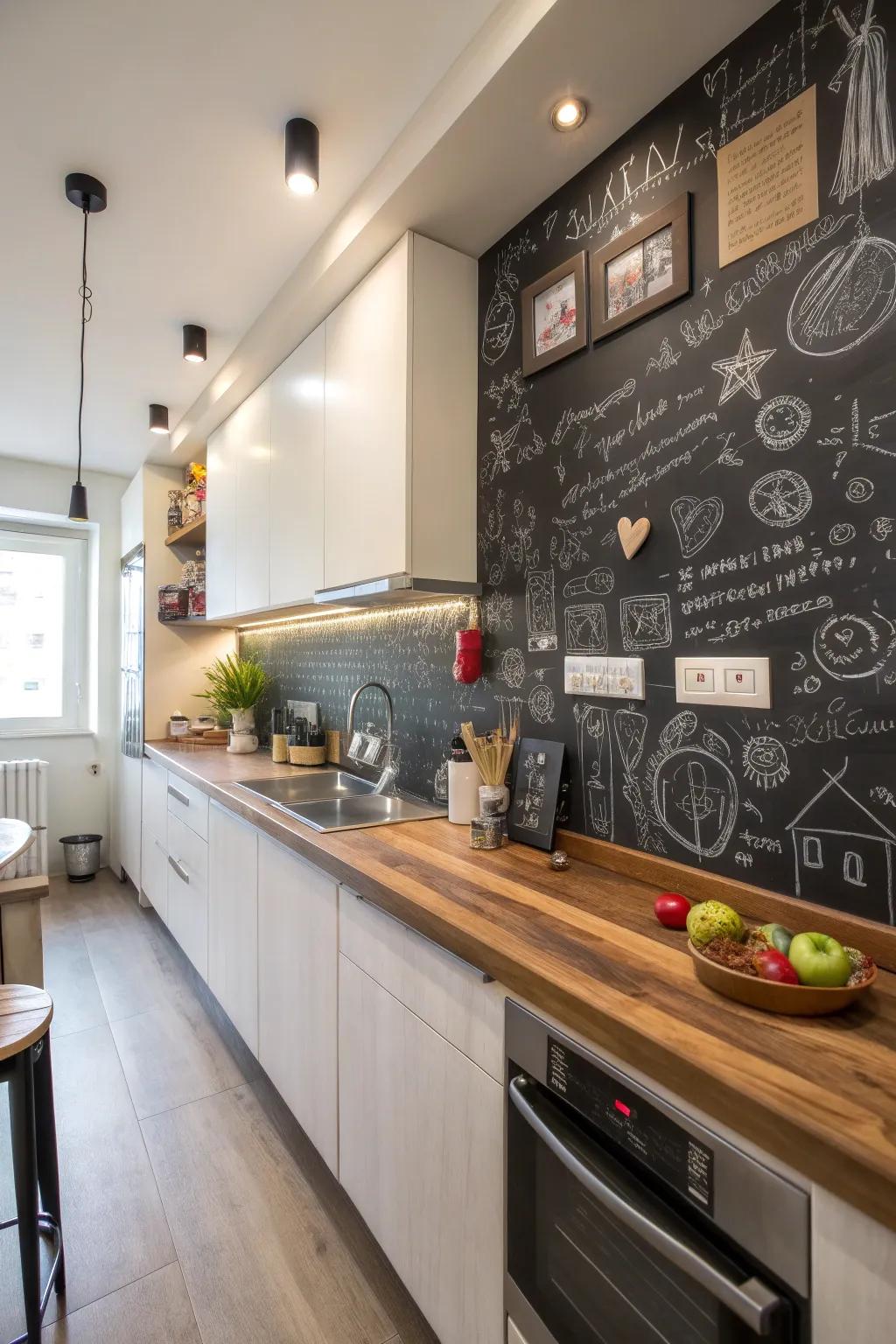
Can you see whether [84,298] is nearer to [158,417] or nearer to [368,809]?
[158,417]

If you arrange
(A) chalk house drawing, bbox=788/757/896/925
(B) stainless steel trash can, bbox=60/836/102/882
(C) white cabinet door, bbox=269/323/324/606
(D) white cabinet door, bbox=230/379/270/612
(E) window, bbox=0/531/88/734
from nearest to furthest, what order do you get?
(A) chalk house drawing, bbox=788/757/896/925, (C) white cabinet door, bbox=269/323/324/606, (D) white cabinet door, bbox=230/379/270/612, (B) stainless steel trash can, bbox=60/836/102/882, (E) window, bbox=0/531/88/734

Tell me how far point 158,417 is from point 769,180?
2.97 meters

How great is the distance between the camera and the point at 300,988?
68.1 inches

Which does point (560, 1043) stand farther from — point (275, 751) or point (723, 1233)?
point (275, 751)

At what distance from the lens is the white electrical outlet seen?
4.70ft

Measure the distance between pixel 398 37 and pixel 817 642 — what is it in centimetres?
151

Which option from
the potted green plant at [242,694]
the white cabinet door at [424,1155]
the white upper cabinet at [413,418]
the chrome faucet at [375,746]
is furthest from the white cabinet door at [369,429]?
the potted green plant at [242,694]

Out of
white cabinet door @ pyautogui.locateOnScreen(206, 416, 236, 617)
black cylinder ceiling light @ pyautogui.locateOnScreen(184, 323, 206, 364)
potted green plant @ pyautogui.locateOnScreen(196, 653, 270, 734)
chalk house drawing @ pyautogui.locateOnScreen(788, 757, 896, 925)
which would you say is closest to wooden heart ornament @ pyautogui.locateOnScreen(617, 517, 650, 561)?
chalk house drawing @ pyautogui.locateOnScreen(788, 757, 896, 925)

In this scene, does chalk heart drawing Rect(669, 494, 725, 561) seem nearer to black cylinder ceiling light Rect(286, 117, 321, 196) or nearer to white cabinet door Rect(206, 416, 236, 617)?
black cylinder ceiling light Rect(286, 117, 321, 196)

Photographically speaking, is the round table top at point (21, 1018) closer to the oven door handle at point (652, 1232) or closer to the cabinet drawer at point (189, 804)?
the oven door handle at point (652, 1232)

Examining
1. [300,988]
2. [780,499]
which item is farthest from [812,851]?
[300,988]

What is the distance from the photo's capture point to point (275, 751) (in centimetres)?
307

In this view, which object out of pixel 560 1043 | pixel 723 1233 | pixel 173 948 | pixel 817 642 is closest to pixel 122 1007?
pixel 173 948

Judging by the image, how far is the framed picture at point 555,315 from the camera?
62.1 inches
